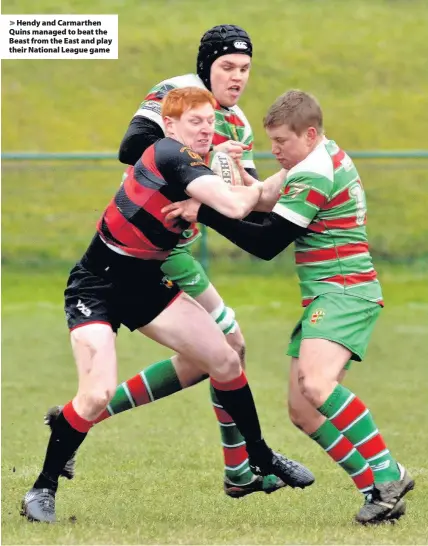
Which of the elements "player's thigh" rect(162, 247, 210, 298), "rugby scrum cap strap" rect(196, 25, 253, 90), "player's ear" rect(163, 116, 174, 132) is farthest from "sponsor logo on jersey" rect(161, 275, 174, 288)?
"rugby scrum cap strap" rect(196, 25, 253, 90)

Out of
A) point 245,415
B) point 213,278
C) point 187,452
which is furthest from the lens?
point 213,278

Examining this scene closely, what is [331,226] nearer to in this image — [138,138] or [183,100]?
[183,100]

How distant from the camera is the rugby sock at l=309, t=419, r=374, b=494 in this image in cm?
602

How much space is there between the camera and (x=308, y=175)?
586 centimetres

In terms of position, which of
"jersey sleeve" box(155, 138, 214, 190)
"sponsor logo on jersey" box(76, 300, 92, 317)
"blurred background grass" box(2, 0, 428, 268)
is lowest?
"blurred background grass" box(2, 0, 428, 268)

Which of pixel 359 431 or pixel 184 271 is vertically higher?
pixel 184 271

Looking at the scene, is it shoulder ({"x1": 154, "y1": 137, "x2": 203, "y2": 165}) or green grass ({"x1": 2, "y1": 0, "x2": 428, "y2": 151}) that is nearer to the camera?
shoulder ({"x1": 154, "y1": 137, "x2": 203, "y2": 165})

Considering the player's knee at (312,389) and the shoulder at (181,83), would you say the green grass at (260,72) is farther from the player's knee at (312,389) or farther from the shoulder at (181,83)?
the player's knee at (312,389)

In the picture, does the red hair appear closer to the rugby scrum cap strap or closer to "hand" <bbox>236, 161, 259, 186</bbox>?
"hand" <bbox>236, 161, 259, 186</bbox>

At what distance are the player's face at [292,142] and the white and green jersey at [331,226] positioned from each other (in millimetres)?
46

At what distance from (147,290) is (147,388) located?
37.2 inches

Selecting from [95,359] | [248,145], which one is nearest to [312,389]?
[95,359]

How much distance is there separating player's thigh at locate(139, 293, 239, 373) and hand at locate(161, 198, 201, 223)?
0.47 meters

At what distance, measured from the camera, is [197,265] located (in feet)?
22.1
